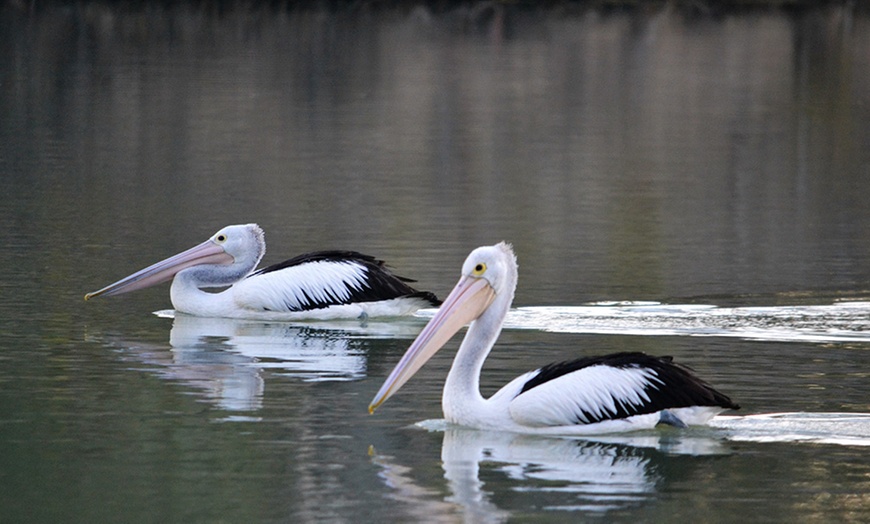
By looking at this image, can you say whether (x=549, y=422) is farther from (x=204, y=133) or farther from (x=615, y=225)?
(x=204, y=133)

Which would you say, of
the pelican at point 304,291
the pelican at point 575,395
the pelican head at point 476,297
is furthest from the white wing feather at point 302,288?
the pelican at point 575,395

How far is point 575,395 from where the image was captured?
7.50m

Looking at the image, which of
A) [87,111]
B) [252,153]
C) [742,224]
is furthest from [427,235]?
[87,111]

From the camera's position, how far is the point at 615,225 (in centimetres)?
1536

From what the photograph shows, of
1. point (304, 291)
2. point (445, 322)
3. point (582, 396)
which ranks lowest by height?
point (304, 291)

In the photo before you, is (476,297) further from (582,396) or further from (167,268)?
(167,268)

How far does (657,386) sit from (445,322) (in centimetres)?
91

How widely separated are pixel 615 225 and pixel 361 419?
7589 mm

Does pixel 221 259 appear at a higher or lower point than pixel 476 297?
lower

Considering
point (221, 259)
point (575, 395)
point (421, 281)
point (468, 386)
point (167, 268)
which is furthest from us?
point (421, 281)

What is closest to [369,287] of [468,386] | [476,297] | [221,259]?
[221,259]

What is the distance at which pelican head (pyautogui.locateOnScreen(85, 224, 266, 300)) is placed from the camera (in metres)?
11.4

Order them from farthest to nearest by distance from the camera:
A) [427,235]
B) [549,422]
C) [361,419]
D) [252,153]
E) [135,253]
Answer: [252,153]
[427,235]
[135,253]
[361,419]
[549,422]

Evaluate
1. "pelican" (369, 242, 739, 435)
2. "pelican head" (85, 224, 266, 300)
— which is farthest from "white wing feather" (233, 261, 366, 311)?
"pelican" (369, 242, 739, 435)
